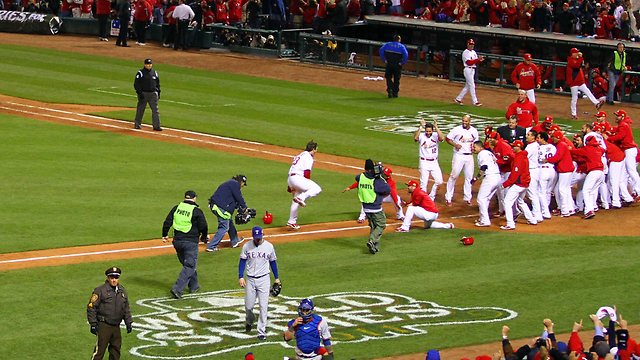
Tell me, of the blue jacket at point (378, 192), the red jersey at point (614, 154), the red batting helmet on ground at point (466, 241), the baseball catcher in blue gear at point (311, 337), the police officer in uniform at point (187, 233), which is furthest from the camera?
the red jersey at point (614, 154)

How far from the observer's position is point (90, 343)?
1925 centimetres

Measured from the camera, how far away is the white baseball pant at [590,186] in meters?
28.8

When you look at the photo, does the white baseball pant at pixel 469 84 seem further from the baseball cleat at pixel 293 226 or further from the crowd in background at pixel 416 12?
the baseball cleat at pixel 293 226

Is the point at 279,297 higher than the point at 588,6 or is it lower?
lower

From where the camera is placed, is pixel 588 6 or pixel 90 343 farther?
pixel 588 6

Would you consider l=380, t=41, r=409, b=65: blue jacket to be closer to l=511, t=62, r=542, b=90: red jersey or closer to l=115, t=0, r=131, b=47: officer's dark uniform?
l=511, t=62, r=542, b=90: red jersey

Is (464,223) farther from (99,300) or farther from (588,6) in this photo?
(588,6)

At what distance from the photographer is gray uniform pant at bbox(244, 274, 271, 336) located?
19.8 meters

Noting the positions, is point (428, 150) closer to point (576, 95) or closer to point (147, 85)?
point (147, 85)

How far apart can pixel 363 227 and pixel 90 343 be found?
9600mm

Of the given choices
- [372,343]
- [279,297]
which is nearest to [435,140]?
[279,297]

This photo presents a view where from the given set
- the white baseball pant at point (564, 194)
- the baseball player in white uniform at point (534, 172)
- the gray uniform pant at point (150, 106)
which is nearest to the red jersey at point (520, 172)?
the baseball player in white uniform at point (534, 172)

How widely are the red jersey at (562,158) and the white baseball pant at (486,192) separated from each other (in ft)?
5.42

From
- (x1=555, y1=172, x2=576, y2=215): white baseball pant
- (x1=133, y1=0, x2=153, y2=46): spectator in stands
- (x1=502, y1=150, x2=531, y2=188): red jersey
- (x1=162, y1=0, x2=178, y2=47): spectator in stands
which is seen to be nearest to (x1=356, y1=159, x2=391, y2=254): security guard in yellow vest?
(x1=502, y1=150, x2=531, y2=188): red jersey
